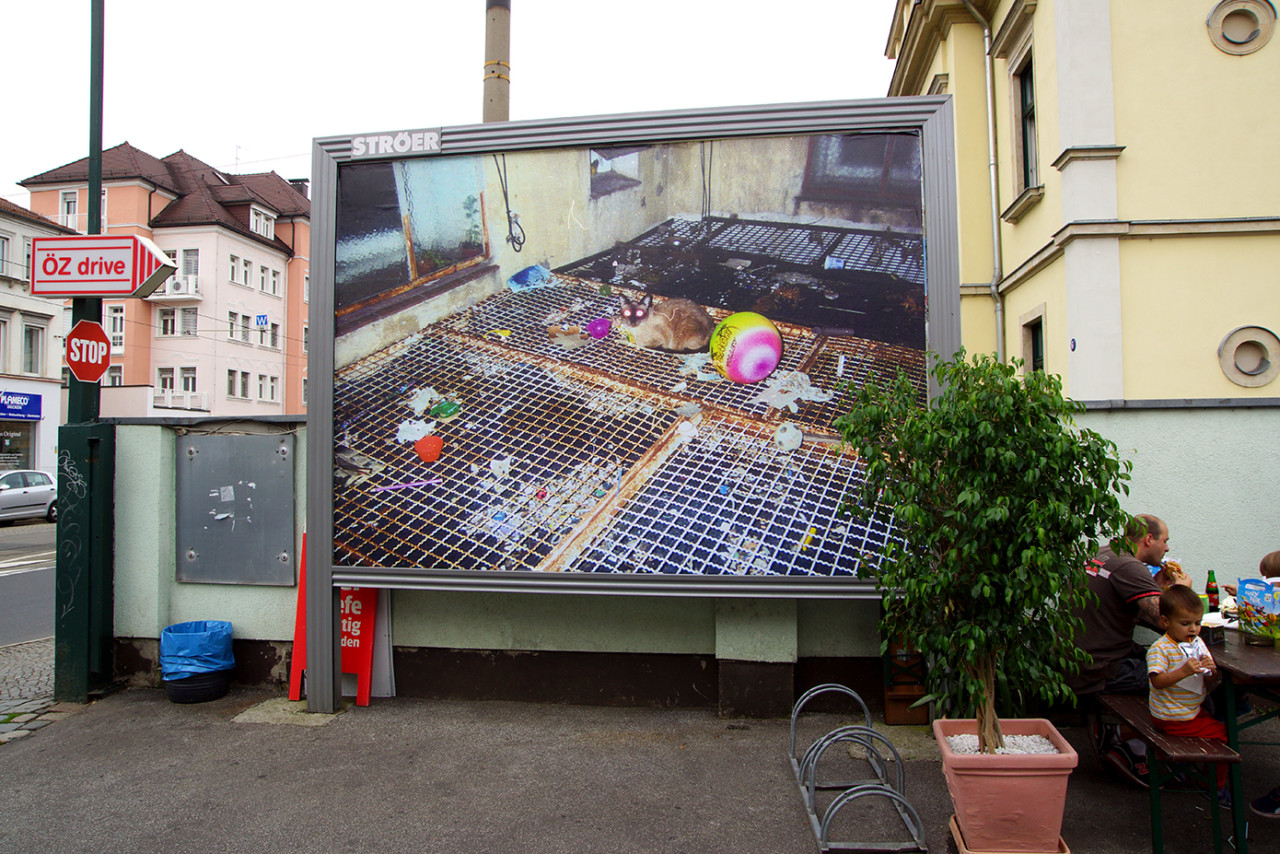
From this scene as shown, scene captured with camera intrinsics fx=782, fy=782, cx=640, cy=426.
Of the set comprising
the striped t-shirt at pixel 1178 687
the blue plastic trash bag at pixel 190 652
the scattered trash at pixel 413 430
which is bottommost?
the blue plastic trash bag at pixel 190 652

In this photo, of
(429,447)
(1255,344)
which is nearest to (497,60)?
(429,447)

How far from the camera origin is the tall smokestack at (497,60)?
36.3 feet

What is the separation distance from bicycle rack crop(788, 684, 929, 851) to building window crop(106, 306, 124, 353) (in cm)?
4104

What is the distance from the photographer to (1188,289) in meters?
9.14

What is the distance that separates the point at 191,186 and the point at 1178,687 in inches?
1826

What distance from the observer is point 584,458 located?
5.48m

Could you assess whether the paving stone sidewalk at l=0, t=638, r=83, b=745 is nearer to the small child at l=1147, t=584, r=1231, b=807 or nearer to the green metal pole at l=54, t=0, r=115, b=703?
the green metal pole at l=54, t=0, r=115, b=703

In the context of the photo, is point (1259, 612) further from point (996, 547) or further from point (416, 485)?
point (416, 485)

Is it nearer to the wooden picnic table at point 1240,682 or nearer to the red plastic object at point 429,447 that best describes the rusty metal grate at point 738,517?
the red plastic object at point 429,447

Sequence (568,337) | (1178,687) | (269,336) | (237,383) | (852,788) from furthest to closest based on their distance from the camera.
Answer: (269,336), (237,383), (568,337), (852,788), (1178,687)

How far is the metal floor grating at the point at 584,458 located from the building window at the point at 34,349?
102 feet

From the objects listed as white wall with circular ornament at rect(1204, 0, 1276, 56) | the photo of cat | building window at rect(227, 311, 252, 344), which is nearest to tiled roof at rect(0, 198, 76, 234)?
building window at rect(227, 311, 252, 344)

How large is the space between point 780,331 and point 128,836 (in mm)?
4771

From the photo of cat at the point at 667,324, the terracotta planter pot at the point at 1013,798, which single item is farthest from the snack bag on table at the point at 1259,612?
the photo of cat at the point at 667,324
